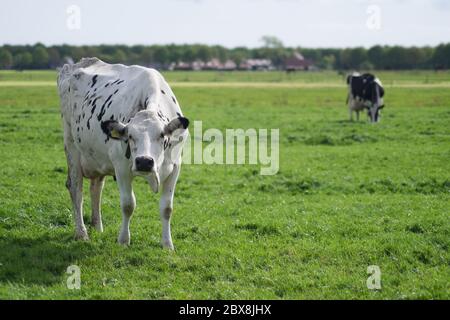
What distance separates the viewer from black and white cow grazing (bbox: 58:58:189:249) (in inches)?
293

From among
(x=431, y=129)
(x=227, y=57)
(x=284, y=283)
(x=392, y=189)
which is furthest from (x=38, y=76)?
(x=227, y=57)

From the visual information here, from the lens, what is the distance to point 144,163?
705cm

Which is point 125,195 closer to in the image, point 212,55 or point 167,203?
point 167,203

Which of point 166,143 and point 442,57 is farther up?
point 442,57

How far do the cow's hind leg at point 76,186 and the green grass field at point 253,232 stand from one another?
0.70ft

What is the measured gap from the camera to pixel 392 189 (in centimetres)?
1326

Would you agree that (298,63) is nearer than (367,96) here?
No

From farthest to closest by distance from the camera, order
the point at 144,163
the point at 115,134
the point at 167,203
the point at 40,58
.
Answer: the point at 40,58, the point at 167,203, the point at 115,134, the point at 144,163

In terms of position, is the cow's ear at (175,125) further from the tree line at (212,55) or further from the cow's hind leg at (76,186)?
the tree line at (212,55)

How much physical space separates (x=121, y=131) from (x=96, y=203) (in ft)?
7.82

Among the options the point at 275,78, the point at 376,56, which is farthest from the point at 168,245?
the point at 376,56

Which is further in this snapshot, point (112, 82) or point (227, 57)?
point (227, 57)
